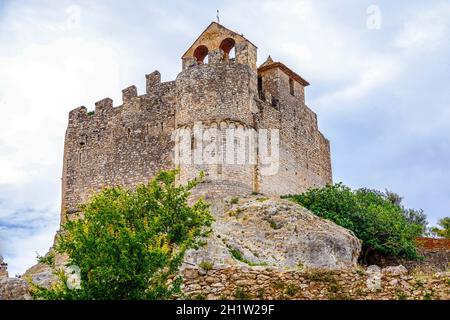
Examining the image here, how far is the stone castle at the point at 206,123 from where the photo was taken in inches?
1298

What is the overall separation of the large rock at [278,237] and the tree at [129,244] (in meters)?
7.12

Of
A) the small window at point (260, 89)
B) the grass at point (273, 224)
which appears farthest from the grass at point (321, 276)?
the small window at point (260, 89)

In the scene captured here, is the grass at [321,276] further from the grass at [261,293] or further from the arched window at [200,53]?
the arched window at [200,53]

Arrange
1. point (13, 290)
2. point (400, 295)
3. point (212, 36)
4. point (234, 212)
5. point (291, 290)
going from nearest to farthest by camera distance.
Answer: point (400, 295)
point (291, 290)
point (13, 290)
point (234, 212)
point (212, 36)

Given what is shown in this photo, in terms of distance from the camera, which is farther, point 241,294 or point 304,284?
point 304,284

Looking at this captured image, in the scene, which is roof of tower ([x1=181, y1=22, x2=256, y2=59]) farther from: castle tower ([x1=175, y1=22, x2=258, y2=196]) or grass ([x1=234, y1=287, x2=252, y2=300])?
grass ([x1=234, y1=287, x2=252, y2=300])

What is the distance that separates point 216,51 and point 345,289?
19310 mm

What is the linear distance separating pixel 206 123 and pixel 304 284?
53.2 feet

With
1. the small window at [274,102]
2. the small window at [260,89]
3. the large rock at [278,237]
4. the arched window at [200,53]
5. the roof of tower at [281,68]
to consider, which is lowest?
the large rock at [278,237]

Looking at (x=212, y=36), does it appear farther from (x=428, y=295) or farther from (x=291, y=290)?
(x=428, y=295)

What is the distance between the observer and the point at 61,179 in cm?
3919

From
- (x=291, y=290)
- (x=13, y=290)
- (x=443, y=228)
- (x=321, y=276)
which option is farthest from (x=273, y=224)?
(x=443, y=228)

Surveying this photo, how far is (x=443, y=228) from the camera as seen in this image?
56.3 m
